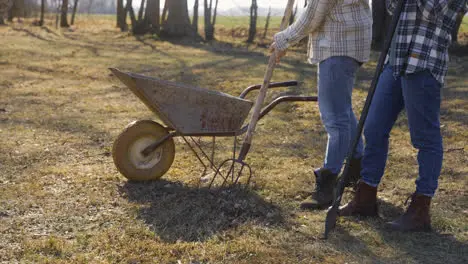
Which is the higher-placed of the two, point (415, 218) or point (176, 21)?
point (176, 21)

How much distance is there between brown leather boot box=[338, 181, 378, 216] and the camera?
400cm

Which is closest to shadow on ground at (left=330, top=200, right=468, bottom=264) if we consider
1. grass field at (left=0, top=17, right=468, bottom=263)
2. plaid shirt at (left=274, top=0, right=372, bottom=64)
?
grass field at (left=0, top=17, right=468, bottom=263)

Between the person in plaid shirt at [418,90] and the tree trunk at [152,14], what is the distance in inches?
744

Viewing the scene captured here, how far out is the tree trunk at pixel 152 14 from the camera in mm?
22125

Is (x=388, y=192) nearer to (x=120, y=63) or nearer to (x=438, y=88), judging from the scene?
(x=438, y=88)

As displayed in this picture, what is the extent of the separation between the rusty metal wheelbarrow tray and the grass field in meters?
0.50

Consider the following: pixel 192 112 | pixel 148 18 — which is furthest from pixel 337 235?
pixel 148 18

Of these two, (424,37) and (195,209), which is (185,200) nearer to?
(195,209)

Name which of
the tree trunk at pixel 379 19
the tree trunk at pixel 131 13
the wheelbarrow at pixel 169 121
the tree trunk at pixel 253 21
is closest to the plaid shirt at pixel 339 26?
the wheelbarrow at pixel 169 121

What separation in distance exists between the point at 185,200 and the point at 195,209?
231 millimetres

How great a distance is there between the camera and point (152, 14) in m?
22.4

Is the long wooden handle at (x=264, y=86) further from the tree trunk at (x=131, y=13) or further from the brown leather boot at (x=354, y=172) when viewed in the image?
the tree trunk at (x=131, y=13)

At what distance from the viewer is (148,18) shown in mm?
22219

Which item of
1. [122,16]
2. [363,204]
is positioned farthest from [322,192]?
[122,16]
